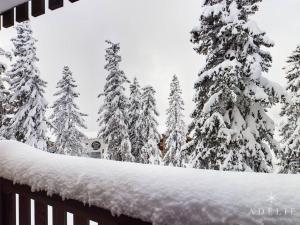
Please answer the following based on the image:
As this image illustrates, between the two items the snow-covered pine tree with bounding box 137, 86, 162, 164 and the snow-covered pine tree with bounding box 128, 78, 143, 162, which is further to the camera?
the snow-covered pine tree with bounding box 137, 86, 162, 164

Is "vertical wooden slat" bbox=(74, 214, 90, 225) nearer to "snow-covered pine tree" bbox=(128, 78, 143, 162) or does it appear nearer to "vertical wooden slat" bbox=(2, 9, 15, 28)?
"vertical wooden slat" bbox=(2, 9, 15, 28)

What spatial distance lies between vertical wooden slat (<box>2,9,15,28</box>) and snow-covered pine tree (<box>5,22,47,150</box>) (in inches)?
1030

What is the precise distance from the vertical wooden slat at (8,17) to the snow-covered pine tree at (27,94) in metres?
26.2

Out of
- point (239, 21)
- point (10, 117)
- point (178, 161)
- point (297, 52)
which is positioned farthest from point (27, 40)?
point (178, 161)

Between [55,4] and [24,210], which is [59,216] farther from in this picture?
[55,4]

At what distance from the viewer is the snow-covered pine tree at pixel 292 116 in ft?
69.9

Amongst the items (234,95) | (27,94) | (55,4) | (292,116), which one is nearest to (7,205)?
(55,4)

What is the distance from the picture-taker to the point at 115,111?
35188 millimetres

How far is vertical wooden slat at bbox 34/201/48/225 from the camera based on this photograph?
6.63 feet

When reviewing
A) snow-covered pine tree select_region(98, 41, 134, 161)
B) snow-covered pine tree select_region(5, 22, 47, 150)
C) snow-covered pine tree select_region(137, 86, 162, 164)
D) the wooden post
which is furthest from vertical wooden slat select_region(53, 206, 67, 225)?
snow-covered pine tree select_region(137, 86, 162, 164)

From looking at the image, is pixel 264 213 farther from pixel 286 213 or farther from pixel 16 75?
pixel 16 75

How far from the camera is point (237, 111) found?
16.2 metres

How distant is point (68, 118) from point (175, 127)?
593 inches

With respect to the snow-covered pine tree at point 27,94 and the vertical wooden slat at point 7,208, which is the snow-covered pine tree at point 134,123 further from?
the vertical wooden slat at point 7,208
